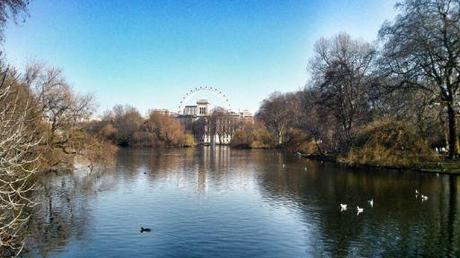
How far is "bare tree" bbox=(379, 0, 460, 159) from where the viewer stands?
138 ft

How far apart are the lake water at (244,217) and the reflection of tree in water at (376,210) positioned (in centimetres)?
5

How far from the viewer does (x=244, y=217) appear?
2495cm

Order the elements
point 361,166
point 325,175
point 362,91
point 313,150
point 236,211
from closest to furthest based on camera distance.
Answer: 1. point 236,211
2. point 325,175
3. point 361,166
4. point 362,91
5. point 313,150

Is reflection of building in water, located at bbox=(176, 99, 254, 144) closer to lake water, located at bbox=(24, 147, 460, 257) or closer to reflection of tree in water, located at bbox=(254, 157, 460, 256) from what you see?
reflection of tree in water, located at bbox=(254, 157, 460, 256)

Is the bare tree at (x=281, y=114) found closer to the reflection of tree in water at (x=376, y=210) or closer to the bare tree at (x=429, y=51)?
the bare tree at (x=429, y=51)

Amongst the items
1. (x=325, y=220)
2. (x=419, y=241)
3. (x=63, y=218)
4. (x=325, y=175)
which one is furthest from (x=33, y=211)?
(x=325, y=175)

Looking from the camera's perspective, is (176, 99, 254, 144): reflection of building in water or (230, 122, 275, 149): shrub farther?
(176, 99, 254, 144): reflection of building in water

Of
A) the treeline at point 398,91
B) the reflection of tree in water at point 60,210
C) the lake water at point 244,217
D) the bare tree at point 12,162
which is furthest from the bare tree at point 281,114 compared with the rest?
the bare tree at point 12,162

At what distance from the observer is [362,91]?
195ft

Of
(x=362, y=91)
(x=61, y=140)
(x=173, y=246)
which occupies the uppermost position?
(x=362, y=91)

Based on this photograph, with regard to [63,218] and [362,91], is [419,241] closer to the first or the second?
[63,218]

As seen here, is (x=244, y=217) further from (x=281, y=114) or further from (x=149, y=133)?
(x=149, y=133)

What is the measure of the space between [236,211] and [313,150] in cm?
5456

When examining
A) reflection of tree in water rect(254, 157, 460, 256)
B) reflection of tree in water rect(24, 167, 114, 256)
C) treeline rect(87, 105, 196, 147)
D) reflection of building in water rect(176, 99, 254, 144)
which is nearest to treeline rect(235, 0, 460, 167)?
reflection of tree in water rect(254, 157, 460, 256)
